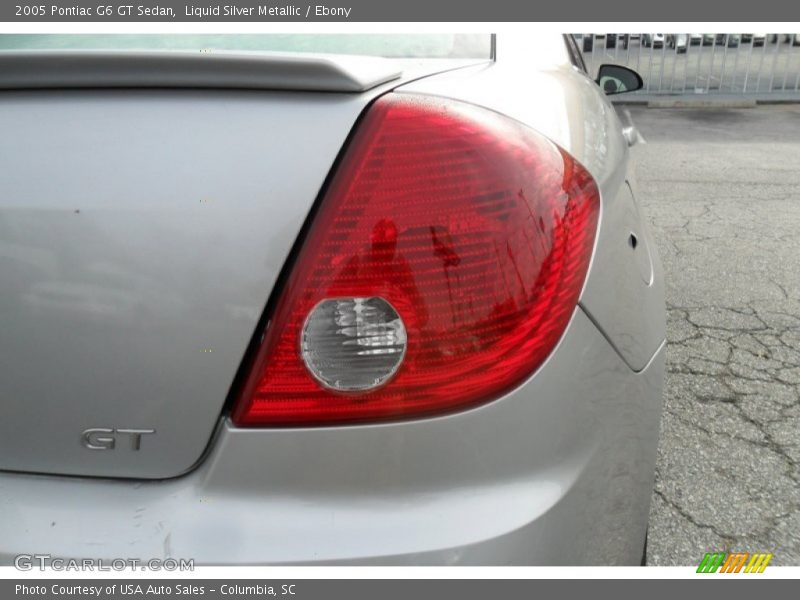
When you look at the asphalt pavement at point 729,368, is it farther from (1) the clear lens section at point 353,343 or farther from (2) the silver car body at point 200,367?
(1) the clear lens section at point 353,343

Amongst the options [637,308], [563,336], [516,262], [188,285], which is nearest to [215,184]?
[188,285]

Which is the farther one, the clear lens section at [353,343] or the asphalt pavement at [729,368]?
the asphalt pavement at [729,368]

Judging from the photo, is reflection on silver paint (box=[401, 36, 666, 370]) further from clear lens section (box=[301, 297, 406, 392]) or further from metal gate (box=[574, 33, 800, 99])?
metal gate (box=[574, 33, 800, 99])

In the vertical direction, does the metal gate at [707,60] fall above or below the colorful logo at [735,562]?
below

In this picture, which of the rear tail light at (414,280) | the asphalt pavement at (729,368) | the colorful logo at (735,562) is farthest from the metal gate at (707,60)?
the rear tail light at (414,280)

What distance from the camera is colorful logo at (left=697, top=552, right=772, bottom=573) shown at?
68.7 inches

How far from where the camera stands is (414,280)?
35.5 inches

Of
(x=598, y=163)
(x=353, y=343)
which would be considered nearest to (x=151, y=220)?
(x=353, y=343)

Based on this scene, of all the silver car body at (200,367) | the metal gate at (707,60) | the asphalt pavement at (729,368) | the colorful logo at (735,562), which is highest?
the silver car body at (200,367)

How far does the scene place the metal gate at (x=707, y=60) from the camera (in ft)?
39.6

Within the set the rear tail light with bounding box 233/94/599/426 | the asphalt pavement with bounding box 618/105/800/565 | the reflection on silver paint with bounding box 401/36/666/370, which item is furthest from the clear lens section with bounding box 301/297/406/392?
the asphalt pavement with bounding box 618/105/800/565

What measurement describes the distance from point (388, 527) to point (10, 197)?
2.18 feet

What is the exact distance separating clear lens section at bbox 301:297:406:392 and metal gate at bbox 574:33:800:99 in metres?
12.3

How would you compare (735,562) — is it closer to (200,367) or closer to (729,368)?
(729,368)
